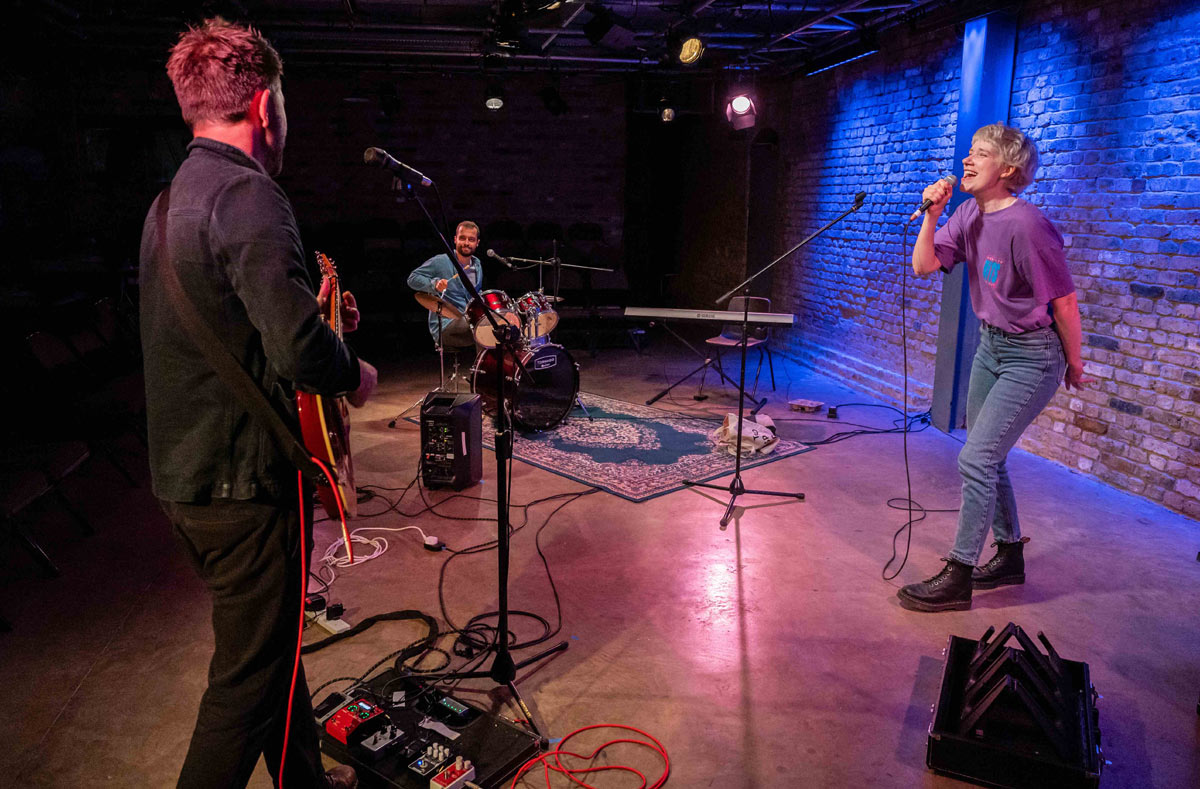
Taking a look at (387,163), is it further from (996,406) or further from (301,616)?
(996,406)

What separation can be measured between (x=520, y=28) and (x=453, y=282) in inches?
99.2

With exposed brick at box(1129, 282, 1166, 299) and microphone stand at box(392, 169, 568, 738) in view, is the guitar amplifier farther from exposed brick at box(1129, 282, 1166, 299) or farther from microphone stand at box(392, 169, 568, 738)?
exposed brick at box(1129, 282, 1166, 299)

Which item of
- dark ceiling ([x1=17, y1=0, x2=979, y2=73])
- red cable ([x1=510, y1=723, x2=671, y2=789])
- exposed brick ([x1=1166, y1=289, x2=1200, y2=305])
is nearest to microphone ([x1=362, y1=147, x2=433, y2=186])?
red cable ([x1=510, y1=723, x2=671, y2=789])

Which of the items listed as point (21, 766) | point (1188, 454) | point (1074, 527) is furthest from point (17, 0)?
point (1188, 454)

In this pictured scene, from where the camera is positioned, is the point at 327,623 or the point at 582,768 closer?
the point at 582,768

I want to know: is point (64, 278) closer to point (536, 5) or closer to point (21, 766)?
point (536, 5)

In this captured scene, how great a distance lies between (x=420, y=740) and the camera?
8.27 feet

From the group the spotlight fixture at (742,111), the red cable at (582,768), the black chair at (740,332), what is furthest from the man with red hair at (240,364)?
the spotlight fixture at (742,111)

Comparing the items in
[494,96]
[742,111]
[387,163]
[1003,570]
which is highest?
[494,96]

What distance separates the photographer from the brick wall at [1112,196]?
4750 millimetres

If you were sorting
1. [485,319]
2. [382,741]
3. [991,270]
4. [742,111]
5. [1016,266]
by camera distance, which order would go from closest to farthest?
[382,741]
[1016,266]
[991,270]
[485,319]
[742,111]

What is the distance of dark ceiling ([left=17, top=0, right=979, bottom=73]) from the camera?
7199 millimetres

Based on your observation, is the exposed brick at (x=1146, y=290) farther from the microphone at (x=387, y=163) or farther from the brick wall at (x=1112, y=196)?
the microphone at (x=387, y=163)

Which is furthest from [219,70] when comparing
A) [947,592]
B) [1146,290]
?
[1146,290]
